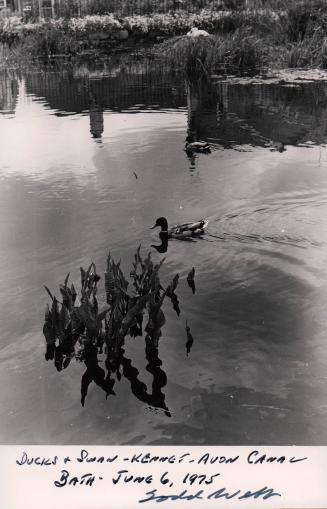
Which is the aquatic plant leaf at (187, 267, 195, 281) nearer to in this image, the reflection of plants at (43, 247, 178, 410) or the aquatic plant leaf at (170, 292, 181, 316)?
the aquatic plant leaf at (170, 292, 181, 316)

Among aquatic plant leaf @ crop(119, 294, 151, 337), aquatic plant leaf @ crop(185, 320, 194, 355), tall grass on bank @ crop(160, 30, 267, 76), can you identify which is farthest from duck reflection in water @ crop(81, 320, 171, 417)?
tall grass on bank @ crop(160, 30, 267, 76)

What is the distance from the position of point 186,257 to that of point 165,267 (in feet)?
1.58

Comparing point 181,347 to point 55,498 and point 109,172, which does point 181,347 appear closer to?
point 55,498

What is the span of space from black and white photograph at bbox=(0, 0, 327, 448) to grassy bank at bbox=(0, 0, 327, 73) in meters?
4.25

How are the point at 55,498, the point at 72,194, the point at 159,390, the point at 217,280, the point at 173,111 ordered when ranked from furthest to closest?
the point at 173,111 → the point at 72,194 → the point at 217,280 → the point at 159,390 → the point at 55,498

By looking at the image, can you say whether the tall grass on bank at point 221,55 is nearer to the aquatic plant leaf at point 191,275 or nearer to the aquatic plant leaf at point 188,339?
the aquatic plant leaf at point 191,275

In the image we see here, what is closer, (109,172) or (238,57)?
(109,172)

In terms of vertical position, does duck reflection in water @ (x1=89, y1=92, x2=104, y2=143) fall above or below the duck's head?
above

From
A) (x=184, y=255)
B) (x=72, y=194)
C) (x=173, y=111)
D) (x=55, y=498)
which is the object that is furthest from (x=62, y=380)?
(x=173, y=111)

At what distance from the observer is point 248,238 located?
9016 millimetres

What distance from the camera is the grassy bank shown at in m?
24.6

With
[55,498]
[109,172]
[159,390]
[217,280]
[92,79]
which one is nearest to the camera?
[55,498]

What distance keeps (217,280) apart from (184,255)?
0.99m
